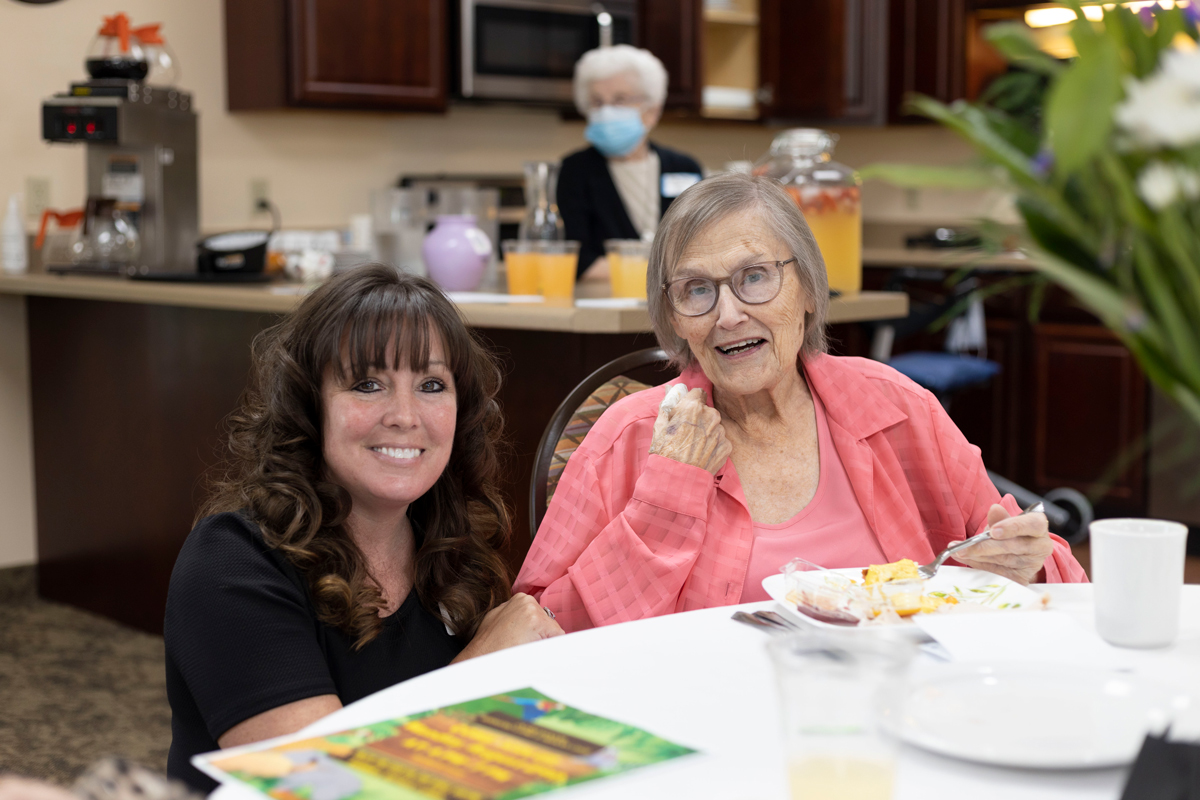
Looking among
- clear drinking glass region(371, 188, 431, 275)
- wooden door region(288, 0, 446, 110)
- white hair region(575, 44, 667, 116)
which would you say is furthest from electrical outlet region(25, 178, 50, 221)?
white hair region(575, 44, 667, 116)

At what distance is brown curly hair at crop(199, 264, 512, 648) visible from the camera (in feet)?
4.17

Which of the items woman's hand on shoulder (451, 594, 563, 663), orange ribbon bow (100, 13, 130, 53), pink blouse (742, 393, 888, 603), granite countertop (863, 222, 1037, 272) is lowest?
woman's hand on shoulder (451, 594, 563, 663)

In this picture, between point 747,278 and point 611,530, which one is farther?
point 747,278

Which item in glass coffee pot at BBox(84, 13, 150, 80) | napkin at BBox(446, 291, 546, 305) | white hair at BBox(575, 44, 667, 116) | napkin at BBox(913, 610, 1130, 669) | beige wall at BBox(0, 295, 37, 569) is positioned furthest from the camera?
beige wall at BBox(0, 295, 37, 569)

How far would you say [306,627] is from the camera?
47.4 inches

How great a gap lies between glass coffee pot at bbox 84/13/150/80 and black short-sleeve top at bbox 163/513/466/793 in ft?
8.76

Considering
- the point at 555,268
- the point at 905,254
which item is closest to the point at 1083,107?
the point at 555,268

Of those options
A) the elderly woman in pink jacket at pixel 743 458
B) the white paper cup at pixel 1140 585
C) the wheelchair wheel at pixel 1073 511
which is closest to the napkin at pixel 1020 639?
the white paper cup at pixel 1140 585

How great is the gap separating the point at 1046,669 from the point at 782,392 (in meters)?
0.75

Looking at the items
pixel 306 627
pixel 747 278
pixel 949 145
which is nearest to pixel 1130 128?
pixel 306 627

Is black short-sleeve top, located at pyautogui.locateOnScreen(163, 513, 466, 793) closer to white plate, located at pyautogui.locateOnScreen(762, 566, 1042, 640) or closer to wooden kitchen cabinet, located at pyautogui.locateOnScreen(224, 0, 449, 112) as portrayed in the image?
white plate, located at pyautogui.locateOnScreen(762, 566, 1042, 640)

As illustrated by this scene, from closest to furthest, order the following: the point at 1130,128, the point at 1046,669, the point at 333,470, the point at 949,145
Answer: the point at 1130,128
the point at 1046,669
the point at 333,470
the point at 949,145

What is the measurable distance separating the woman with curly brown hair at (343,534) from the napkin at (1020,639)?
1.39 feet

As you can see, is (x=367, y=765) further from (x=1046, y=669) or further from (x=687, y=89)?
(x=687, y=89)
